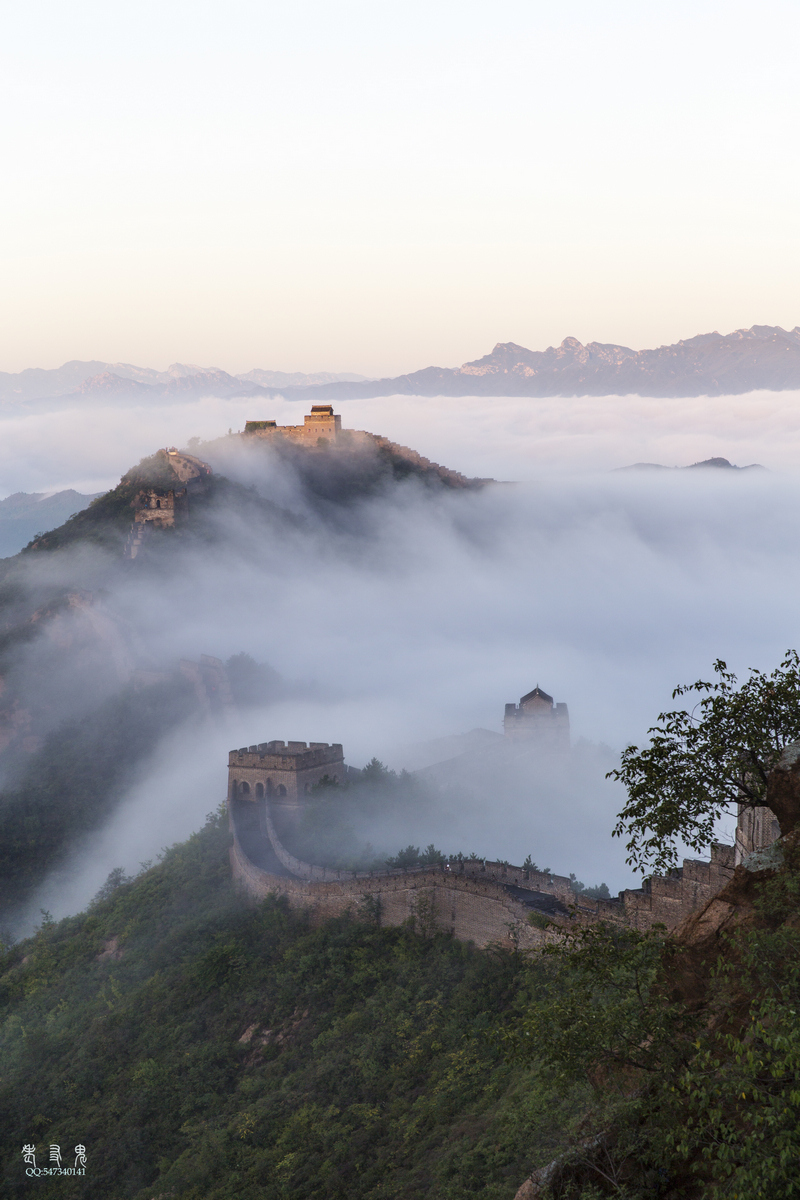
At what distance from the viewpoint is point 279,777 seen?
48000 mm

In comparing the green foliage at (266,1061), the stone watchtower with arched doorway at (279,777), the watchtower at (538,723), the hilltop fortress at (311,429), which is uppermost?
the hilltop fortress at (311,429)

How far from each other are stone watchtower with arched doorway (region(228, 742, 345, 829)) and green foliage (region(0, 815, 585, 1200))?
9.87 ft

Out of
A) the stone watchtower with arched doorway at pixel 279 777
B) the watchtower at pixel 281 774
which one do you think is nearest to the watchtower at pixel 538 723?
the watchtower at pixel 281 774

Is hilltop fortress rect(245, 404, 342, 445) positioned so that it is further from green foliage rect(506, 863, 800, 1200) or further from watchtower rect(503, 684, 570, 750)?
green foliage rect(506, 863, 800, 1200)

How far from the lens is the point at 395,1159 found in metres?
24.5

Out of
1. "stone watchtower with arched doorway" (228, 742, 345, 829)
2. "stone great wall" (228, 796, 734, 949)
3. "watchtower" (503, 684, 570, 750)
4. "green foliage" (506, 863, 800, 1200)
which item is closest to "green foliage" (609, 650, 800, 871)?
"green foliage" (506, 863, 800, 1200)

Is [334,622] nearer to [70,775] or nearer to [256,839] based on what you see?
[70,775]

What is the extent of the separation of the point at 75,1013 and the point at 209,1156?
16.5 meters

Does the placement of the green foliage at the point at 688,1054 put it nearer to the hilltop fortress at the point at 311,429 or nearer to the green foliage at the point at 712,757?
the green foliage at the point at 712,757

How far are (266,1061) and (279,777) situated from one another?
640 inches

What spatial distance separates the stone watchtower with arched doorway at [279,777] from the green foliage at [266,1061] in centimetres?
301

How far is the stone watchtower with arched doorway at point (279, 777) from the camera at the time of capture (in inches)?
1865

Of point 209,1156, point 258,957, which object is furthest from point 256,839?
point 209,1156

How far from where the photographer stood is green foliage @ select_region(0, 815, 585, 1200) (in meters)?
23.9
